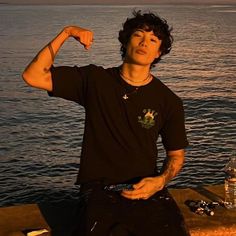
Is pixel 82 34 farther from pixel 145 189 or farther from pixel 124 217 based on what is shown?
pixel 124 217

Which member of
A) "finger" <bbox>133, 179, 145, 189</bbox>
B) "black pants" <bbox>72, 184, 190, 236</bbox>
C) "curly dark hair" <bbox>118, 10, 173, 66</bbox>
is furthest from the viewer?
"curly dark hair" <bbox>118, 10, 173, 66</bbox>

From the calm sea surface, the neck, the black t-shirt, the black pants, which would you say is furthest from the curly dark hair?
the black pants

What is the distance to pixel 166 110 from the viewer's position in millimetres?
5238

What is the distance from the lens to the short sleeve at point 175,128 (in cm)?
527

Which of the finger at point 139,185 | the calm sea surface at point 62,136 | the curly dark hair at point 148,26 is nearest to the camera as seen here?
the finger at point 139,185

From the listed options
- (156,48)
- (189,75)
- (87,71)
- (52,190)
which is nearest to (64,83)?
(87,71)

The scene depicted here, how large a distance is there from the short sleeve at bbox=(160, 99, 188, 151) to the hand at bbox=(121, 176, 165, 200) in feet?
1.55

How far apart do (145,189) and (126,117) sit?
2.44ft

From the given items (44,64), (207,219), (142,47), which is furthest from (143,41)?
(207,219)

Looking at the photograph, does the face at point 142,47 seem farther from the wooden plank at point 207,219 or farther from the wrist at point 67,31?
the wooden plank at point 207,219

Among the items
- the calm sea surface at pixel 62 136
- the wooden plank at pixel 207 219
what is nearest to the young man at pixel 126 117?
the wooden plank at pixel 207 219

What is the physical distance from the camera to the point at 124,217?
4.67 m

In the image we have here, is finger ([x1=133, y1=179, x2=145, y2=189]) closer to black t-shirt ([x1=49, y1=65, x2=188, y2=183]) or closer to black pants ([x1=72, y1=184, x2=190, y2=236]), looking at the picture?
black pants ([x1=72, y1=184, x2=190, y2=236])

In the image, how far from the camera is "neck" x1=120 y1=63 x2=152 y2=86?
519cm
